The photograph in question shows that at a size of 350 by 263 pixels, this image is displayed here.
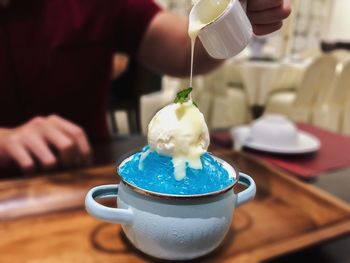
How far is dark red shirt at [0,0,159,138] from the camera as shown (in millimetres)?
784

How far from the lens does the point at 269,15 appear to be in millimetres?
368

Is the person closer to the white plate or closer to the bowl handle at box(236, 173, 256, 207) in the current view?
the white plate

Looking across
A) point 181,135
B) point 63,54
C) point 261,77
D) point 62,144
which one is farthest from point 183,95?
point 261,77

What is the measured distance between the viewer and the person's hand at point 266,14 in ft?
1.19

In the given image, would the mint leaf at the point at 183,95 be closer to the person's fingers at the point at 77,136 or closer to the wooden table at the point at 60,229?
the wooden table at the point at 60,229

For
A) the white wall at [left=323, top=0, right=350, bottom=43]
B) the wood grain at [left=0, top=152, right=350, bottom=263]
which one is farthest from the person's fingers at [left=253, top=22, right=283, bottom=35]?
the white wall at [left=323, top=0, right=350, bottom=43]

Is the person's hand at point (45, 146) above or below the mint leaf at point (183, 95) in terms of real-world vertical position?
below

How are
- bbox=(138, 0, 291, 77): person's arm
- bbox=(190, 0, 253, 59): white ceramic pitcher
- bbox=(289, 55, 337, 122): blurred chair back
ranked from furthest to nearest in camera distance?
bbox=(289, 55, 337, 122): blurred chair back, bbox=(138, 0, 291, 77): person's arm, bbox=(190, 0, 253, 59): white ceramic pitcher

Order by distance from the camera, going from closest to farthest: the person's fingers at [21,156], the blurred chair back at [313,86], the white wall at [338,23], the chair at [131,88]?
the person's fingers at [21,156], the chair at [131,88], the blurred chair back at [313,86], the white wall at [338,23]

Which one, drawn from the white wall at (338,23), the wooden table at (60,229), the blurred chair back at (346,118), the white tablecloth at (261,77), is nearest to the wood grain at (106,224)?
the wooden table at (60,229)

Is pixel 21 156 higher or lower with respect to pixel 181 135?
lower

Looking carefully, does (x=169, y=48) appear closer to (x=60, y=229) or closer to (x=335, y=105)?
(x=60, y=229)

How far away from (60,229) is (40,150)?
0.65ft

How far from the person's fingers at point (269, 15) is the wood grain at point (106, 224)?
0.21 metres
